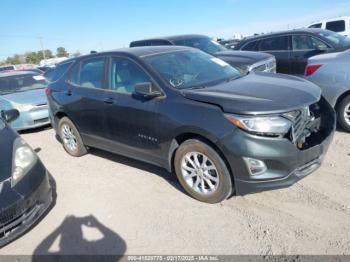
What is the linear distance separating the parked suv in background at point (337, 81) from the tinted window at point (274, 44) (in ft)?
12.7

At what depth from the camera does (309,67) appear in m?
5.55

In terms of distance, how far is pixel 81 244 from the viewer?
3.26m

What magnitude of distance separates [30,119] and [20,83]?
196cm

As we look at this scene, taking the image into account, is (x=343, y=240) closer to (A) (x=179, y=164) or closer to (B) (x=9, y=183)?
(A) (x=179, y=164)

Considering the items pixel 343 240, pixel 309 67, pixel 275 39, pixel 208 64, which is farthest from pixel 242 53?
pixel 343 240

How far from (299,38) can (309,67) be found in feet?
12.1

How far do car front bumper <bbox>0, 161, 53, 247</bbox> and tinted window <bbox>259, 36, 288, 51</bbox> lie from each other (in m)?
7.71

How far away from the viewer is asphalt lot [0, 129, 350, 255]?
2.99 m

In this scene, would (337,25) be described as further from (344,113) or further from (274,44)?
(344,113)

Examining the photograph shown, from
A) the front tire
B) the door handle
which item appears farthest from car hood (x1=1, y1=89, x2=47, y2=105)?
the front tire

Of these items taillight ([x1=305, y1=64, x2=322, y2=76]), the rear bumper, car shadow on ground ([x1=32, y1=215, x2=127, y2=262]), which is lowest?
car shadow on ground ([x1=32, y1=215, x2=127, y2=262])

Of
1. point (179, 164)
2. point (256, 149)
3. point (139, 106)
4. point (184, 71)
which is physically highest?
point (184, 71)

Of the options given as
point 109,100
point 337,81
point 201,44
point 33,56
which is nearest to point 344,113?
point 337,81

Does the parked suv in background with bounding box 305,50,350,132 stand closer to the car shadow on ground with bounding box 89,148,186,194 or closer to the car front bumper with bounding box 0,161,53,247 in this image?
the car shadow on ground with bounding box 89,148,186,194
